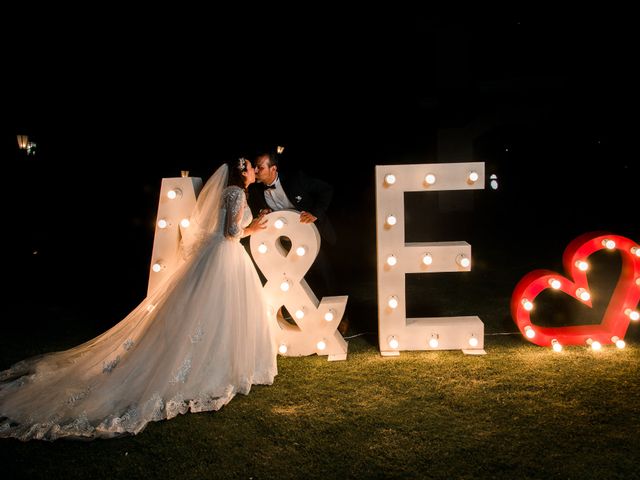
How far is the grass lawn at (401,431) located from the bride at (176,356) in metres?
0.15

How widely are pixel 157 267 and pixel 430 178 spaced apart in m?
2.98

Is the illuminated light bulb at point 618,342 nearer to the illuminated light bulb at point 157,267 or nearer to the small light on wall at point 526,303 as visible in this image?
the small light on wall at point 526,303

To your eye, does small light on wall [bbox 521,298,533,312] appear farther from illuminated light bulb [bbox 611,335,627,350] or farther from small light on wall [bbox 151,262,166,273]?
small light on wall [bbox 151,262,166,273]

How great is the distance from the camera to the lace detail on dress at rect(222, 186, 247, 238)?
4.63 meters

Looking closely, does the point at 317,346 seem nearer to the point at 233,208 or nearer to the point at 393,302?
the point at 393,302

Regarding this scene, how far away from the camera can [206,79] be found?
16031mm

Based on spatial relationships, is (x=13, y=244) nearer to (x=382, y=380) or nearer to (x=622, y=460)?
(x=382, y=380)

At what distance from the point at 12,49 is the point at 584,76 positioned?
804 inches

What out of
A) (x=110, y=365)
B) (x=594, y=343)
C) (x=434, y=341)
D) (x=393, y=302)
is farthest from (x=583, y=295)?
(x=110, y=365)

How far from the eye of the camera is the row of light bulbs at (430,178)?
4.87 meters

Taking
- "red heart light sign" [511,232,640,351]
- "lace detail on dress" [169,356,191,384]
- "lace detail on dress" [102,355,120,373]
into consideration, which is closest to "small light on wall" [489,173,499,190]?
"red heart light sign" [511,232,640,351]

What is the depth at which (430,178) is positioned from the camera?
486cm

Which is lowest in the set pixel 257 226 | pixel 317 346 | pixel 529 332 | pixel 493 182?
pixel 317 346

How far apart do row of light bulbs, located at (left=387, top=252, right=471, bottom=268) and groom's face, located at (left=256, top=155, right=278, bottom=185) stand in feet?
5.73
